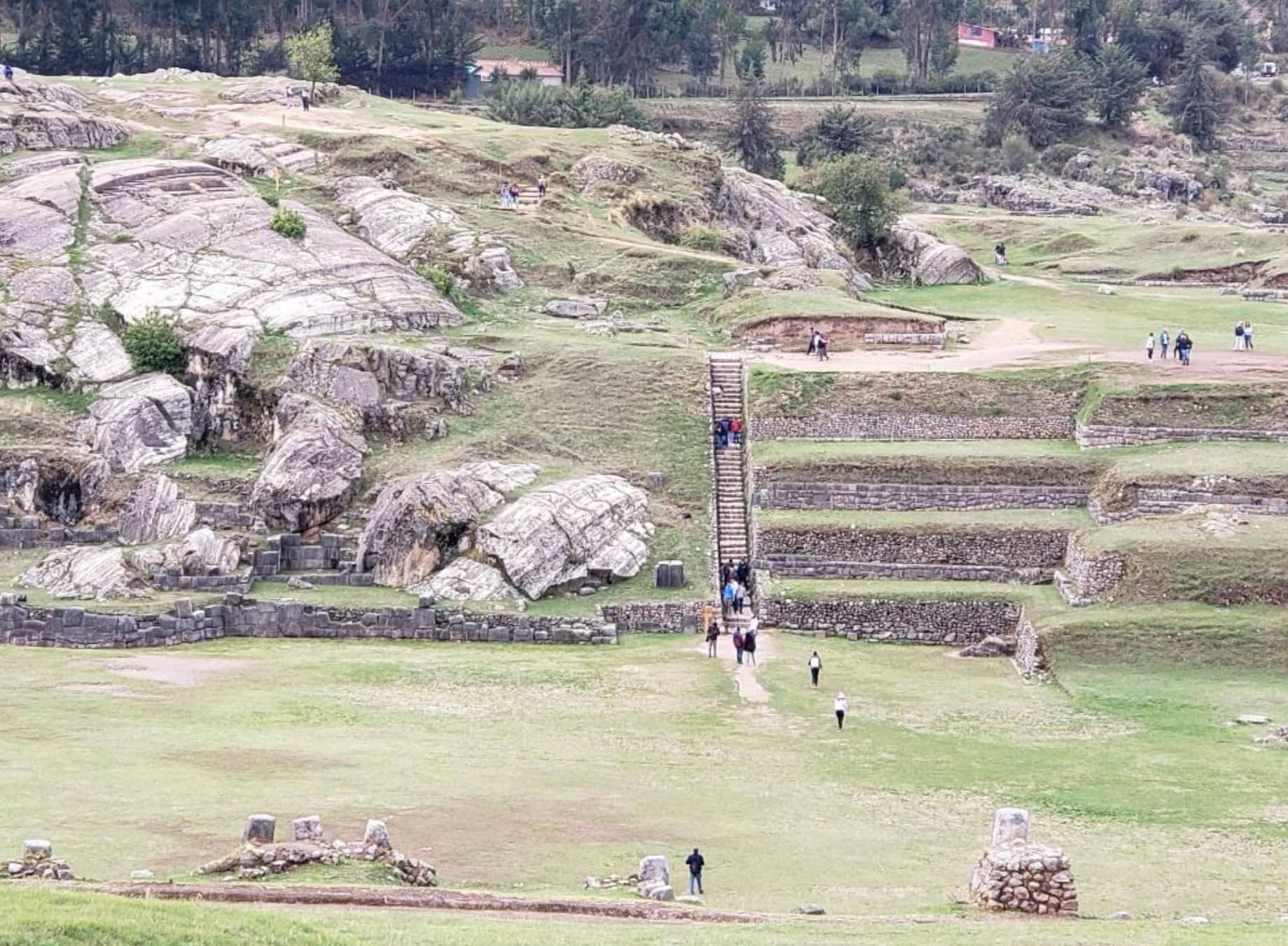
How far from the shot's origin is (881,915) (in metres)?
30.2

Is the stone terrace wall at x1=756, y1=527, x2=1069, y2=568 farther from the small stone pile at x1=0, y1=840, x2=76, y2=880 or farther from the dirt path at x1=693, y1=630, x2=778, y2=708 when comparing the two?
the small stone pile at x1=0, y1=840, x2=76, y2=880

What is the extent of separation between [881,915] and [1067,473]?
1284 inches

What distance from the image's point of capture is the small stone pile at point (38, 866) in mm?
28969

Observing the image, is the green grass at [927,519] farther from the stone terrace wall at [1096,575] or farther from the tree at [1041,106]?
the tree at [1041,106]

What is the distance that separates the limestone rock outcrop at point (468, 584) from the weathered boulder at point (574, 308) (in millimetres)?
20005

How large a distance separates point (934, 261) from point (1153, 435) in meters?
28.6

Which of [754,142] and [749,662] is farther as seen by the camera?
[754,142]

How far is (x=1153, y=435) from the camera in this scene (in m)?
63.1

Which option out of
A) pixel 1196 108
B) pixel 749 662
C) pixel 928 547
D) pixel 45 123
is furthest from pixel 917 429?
pixel 1196 108

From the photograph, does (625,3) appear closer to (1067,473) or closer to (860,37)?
(860,37)

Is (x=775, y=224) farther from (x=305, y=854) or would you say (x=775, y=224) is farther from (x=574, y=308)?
(x=305, y=854)

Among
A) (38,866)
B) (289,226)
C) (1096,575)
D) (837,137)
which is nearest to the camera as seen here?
(38,866)

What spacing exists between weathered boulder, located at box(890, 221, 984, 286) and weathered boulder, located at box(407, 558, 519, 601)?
123 ft

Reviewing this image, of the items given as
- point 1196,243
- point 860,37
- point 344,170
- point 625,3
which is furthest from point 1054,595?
point 860,37
